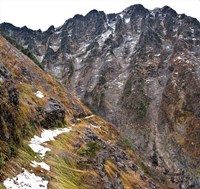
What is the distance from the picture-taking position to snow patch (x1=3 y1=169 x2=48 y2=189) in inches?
843

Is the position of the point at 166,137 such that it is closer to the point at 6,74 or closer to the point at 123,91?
the point at 123,91

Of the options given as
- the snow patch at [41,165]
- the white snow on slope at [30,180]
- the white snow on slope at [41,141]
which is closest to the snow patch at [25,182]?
the white snow on slope at [30,180]

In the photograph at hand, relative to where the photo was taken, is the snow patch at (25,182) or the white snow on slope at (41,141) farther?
the white snow on slope at (41,141)

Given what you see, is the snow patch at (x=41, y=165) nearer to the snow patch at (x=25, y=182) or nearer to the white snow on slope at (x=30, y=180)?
the white snow on slope at (x=30, y=180)

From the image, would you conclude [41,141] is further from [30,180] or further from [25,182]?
[25,182]

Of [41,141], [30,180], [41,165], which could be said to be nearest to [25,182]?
[30,180]

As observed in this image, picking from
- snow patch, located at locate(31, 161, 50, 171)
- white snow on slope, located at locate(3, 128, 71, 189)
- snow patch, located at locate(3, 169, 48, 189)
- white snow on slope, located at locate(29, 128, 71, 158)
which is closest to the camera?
snow patch, located at locate(3, 169, 48, 189)

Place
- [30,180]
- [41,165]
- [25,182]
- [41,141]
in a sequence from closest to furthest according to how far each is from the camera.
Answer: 1. [25,182]
2. [30,180]
3. [41,165]
4. [41,141]

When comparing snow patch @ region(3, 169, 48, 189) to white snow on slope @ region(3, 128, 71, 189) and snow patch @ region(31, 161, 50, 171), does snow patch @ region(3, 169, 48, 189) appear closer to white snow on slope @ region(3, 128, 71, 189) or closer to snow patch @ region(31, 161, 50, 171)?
white snow on slope @ region(3, 128, 71, 189)

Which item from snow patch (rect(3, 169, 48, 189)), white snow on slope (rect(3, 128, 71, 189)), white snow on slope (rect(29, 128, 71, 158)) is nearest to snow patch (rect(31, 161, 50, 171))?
white snow on slope (rect(3, 128, 71, 189))

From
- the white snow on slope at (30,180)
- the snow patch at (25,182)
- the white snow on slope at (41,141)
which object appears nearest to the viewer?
the snow patch at (25,182)

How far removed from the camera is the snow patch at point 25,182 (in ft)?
70.3

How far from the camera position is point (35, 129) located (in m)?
39.5

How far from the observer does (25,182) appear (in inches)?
900
